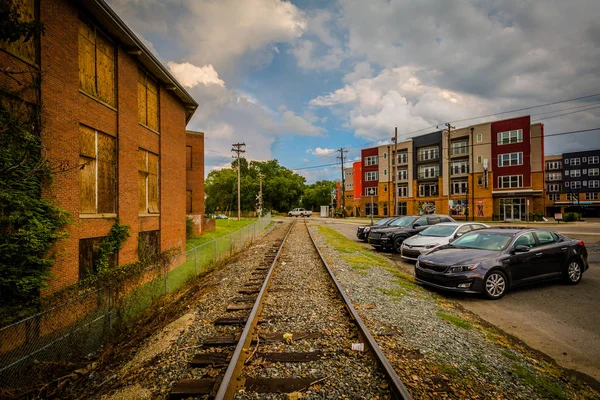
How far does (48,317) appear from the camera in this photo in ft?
17.8

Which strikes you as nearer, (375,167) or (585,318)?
(585,318)

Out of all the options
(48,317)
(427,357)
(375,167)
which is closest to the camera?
(427,357)

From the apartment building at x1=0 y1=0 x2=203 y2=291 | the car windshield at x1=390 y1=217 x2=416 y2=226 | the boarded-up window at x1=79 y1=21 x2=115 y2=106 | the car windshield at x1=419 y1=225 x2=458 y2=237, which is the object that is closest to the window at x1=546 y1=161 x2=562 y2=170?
the car windshield at x1=390 y1=217 x2=416 y2=226

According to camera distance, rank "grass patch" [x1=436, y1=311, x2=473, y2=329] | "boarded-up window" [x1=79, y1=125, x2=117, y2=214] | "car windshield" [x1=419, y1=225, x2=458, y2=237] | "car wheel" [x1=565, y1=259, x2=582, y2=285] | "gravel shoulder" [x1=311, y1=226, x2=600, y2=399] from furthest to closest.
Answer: "car windshield" [x1=419, y1=225, x2=458, y2=237]
"boarded-up window" [x1=79, y1=125, x2=117, y2=214]
"car wheel" [x1=565, y1=259, x2=582, y2=285]
"grass patch" [x1=436, y1=311, x2=473, y2=329]
"gravel shoulder" [x1=311, y1=226, x2=600, y2=399]

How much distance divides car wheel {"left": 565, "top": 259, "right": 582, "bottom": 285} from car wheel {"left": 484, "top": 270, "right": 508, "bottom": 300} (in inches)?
94.1

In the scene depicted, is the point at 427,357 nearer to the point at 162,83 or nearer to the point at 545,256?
the point at 545,256

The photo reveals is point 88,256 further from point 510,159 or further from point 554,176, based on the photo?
point 554,176

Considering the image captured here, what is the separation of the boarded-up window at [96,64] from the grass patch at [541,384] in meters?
12.0

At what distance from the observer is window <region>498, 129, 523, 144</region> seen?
39031 millimetres

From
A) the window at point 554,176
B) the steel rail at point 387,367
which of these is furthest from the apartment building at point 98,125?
A: the window at point 554,176

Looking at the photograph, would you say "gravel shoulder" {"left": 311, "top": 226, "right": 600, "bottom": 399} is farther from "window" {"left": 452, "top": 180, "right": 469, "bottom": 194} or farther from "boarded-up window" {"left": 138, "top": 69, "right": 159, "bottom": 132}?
"window" {"left": 452, "top": 180, "right": 469, "bottom": 194}

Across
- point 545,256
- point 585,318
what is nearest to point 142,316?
point 585,318

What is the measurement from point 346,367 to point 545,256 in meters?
6.98

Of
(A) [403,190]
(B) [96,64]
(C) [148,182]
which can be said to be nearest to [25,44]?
(B) [96,64]
